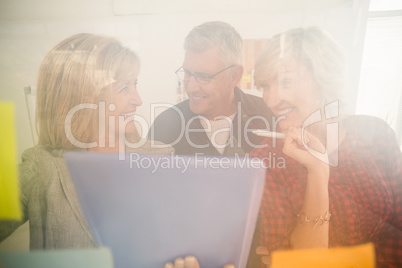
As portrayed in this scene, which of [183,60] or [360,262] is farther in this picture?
[360,262]

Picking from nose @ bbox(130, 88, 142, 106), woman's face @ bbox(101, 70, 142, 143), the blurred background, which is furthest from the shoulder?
nose @ bbox(130, 88, 142, 106)

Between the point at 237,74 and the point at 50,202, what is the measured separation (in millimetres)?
853

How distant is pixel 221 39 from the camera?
33.8 inches

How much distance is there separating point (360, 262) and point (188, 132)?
34.2 inches

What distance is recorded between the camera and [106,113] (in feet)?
2.94

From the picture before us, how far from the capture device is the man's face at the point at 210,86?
2.80ft

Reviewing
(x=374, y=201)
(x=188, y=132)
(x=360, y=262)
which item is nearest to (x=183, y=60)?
(x=188, y=132)

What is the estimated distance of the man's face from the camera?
0.85 metres

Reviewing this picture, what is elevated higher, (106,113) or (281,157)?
(106,113)

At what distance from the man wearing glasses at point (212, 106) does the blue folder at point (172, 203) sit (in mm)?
65

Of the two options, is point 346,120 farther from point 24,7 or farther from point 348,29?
point 24,7

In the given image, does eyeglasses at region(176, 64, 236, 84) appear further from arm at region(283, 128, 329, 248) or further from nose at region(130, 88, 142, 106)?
arm at region(283, 128, 329, 248)

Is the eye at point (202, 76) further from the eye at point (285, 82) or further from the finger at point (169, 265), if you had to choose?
the finger at point (169, 265)

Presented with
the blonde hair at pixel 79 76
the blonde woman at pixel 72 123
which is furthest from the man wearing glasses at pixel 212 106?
the blonde hair at pixel 79 76
